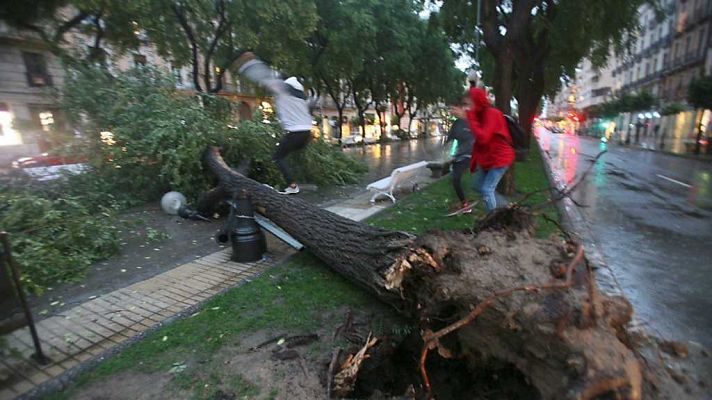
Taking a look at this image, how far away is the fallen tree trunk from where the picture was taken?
1.71m

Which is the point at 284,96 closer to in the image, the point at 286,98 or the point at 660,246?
the point at 286,98

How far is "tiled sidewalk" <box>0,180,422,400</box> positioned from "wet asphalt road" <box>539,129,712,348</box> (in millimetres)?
3827

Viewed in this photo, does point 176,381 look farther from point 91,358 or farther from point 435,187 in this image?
point 435,187

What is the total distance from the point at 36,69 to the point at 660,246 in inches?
1116

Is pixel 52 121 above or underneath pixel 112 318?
above

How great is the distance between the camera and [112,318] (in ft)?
11.1

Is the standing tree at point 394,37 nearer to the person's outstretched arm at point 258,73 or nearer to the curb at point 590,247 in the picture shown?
the person's outstretched arm at point 258,73

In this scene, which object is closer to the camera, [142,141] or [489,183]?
[489,183]

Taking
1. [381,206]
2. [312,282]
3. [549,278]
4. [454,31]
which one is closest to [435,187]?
[381,206]

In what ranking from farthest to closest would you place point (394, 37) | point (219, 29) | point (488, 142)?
point (394, 37), point (219, 29), point (488, 142)

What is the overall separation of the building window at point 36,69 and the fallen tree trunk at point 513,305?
26290 millimetres

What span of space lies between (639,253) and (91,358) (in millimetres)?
5905

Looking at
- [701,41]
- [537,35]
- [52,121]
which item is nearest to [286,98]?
[52,121]

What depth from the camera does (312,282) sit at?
394cm
